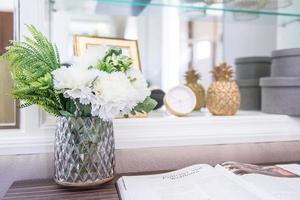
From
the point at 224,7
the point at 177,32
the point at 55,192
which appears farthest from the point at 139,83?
the point at 177,32

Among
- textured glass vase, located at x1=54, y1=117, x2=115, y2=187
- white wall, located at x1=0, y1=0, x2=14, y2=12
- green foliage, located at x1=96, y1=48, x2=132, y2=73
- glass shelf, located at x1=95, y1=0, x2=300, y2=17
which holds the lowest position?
textured glass vase, located at x1=54, y1=117, x2=115, y2=187

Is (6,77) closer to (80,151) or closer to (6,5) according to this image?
(6,5)

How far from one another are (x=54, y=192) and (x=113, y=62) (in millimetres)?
330

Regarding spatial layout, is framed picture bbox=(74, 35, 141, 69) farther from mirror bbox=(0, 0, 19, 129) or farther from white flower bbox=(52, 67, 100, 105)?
white flower bbox=(52, 67, 100, 105)

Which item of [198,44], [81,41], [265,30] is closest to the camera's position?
[81,41]

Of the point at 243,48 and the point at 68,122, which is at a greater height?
the point at 243,48

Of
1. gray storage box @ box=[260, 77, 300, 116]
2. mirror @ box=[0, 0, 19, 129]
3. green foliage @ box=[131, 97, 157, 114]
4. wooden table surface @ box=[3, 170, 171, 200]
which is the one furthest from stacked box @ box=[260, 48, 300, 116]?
mirror @ box=[0, 0, 19, 129]

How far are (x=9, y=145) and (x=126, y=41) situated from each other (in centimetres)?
50

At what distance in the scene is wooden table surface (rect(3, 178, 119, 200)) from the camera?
60cm

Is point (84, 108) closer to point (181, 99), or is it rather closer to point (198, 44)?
point (181, 99)

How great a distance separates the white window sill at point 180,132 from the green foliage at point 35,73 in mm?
180

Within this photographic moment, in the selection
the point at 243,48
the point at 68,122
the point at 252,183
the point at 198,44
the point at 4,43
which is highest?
the point at 198,44

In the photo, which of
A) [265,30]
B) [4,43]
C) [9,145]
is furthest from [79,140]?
[265,30]

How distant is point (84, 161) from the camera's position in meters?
0.62
